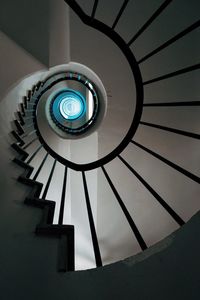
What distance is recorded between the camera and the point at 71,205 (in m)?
6.70

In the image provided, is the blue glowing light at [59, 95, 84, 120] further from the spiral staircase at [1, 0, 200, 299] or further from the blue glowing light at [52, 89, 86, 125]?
the spiral staircase at [1, 0, 200, 299]

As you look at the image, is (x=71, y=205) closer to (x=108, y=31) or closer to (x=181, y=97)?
(x=181, y=97)

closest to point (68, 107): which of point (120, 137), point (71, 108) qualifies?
point (71, 108)

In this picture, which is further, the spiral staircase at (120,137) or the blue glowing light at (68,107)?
the blue glowing light at (68,107)

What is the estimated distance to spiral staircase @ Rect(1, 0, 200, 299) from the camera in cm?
267

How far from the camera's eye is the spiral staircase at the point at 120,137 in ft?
8.74

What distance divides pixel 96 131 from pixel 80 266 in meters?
3.56

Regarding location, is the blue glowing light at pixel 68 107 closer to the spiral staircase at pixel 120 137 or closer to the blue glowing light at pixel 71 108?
the blue glowing light at pixel 71 108

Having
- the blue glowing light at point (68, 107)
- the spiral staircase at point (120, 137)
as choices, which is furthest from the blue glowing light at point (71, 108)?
the spiral staircase at point (120, 137)

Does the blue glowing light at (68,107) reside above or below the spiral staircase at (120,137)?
above

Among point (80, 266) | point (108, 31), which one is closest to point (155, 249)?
point (108, 31)

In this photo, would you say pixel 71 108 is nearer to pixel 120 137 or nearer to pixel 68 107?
pixel 68 107

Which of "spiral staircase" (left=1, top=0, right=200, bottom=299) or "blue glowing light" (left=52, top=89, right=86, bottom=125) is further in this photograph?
"blue glowing light" (left=52, top=89, right=86, bottom=125)

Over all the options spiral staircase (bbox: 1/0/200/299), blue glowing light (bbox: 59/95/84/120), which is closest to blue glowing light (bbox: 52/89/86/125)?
blue glowing light (bbox: 59/95/84/120)
